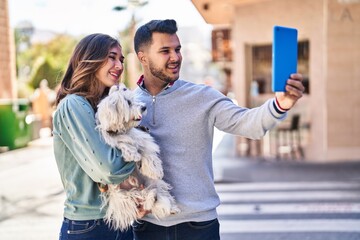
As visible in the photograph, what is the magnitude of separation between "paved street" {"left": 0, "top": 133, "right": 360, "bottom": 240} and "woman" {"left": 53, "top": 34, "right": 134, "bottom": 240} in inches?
151

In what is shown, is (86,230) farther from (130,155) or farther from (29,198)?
(29,198)

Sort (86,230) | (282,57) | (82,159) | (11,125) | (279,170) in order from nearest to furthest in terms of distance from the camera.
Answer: (282,57), (82,159), (86,230), (279,170), (11,125)

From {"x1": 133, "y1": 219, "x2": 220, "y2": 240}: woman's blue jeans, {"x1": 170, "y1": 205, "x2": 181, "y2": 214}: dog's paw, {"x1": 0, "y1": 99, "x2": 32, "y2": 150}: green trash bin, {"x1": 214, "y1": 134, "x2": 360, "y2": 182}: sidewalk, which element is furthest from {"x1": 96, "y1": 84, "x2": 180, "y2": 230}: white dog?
{"x1": 0, "y1": 99, "x2": 32, "y2": 150}: green trash bin

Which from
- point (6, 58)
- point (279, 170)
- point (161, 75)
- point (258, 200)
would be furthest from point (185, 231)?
point (6, 58)

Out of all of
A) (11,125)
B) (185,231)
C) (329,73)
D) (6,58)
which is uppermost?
(6,58)

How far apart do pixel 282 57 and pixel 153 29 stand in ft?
2.40

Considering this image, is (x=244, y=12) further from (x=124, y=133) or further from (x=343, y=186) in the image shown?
(x=124, y=133)

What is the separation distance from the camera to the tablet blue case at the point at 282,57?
7.13 feet

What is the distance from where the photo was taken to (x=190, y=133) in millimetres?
2561

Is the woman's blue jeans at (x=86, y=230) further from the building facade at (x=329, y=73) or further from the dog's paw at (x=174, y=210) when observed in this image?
the building facade at (x=329, y=73)

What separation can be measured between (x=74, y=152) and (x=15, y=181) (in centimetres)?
867

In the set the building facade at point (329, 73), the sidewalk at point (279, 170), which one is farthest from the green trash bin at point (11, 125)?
the building facade at point (329, 73)

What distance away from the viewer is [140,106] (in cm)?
243

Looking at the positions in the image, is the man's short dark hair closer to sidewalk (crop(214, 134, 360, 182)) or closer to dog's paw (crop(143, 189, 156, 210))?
dog's paw (crop(143, 189, 156, 210))
